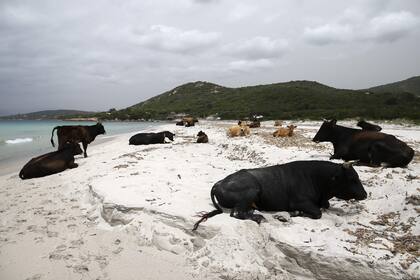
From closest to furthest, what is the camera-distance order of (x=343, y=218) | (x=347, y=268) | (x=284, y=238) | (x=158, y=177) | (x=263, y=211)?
(x=347, y=268), (x=284, y=238), (x=343, y=218), (x=263, y=211), (x=158, y=177)

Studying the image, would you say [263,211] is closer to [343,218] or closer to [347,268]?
[343,218]

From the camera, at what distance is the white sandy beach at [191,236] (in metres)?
5.14

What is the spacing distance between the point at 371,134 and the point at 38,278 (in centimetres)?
945

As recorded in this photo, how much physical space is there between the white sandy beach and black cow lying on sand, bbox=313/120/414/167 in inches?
26.3

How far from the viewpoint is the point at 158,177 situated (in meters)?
9.53

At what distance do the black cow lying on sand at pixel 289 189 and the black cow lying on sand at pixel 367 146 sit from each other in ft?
11.1

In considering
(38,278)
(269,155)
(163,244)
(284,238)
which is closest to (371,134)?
(269,155)

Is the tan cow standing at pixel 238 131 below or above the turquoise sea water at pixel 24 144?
above

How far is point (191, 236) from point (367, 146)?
6656 mm

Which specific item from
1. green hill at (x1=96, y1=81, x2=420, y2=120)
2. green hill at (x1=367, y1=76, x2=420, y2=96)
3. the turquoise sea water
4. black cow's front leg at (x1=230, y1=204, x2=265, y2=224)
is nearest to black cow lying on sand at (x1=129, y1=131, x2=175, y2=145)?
the turquoise sea water

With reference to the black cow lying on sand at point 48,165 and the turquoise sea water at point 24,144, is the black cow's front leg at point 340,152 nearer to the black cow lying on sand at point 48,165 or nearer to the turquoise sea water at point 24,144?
the black cow lying on sand at point 48,165

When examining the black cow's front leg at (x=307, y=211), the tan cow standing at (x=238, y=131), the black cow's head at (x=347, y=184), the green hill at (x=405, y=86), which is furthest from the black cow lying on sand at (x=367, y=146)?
the green hill at (x=405, y=86)

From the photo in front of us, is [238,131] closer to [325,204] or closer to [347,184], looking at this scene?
[325,204]

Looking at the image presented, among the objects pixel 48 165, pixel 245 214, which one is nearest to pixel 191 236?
pixel 245 214
